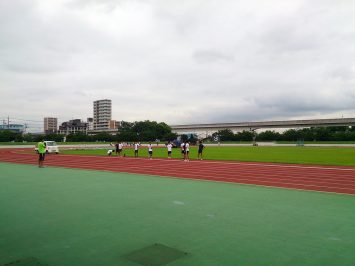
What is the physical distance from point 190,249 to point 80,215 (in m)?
3.23

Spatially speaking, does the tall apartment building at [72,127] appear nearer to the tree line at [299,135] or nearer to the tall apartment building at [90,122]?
the tall apartment building at [90,122]

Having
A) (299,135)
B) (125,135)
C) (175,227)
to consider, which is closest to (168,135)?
(125,135)

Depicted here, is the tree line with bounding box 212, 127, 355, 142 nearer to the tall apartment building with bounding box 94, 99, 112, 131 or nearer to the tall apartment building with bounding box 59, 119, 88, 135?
the tall apartment building with bounding box 94, 99, 112, 131

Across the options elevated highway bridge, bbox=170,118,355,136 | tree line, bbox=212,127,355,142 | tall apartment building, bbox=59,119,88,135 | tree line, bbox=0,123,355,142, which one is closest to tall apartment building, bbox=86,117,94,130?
tall apartment building, bbox=59,119,88,135

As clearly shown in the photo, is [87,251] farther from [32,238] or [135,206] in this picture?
[135,206]

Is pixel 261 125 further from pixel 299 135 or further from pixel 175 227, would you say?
pixel 175 227

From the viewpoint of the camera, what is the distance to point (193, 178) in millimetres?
14383

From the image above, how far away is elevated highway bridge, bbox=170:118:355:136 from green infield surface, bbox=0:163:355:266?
3231 inches

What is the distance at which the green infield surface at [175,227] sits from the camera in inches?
191

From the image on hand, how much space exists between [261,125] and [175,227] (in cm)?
9255

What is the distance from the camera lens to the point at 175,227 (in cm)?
639

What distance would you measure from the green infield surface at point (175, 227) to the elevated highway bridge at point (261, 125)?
8208cm

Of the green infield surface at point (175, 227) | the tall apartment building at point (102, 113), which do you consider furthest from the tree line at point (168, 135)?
the green infield surface at point (175, 227)

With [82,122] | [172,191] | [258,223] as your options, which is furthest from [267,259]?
[82,122]
